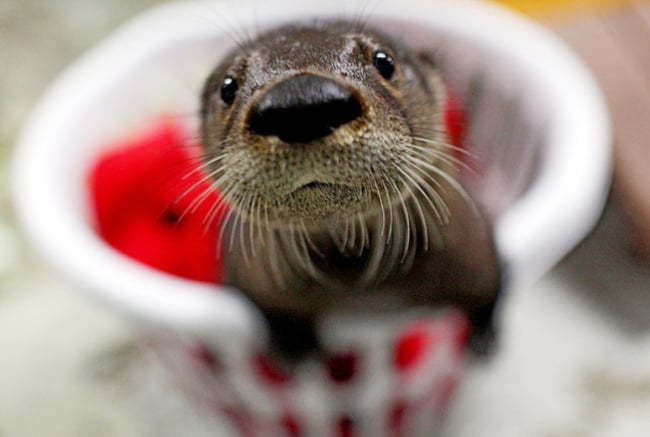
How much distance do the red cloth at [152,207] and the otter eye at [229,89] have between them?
30 centimetres

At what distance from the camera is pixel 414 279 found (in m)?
0.80

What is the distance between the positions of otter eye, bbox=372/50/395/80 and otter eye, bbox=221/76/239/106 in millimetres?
135

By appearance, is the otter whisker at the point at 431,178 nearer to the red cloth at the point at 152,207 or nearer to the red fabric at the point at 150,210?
the red cloth at the point at 152,207

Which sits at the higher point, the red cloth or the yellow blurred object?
the yellow blurred object

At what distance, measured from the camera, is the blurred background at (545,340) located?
108cm

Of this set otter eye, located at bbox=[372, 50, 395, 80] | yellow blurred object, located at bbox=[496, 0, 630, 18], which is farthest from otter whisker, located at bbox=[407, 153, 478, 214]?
yellow blurred object, located at bbox=[496, 0, 630, 18]

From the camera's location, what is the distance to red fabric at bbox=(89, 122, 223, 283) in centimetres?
109

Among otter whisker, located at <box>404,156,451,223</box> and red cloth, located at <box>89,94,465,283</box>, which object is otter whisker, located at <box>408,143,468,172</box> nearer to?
otter whisker, located at <box>404,156,451,223</box>

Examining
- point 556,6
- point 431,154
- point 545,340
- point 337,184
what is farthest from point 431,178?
point 556,6

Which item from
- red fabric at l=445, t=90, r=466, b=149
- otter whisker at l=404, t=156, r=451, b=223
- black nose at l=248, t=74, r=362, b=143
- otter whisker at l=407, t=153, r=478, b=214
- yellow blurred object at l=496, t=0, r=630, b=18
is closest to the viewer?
black nose at l=248, t=74, r=362, b=143

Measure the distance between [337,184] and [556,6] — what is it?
1.03 m

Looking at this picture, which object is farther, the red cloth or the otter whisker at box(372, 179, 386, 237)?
the red cloth

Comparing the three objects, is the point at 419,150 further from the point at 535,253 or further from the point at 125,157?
the point at 125,157

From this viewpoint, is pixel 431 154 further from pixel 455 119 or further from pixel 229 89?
pixel 455 119
